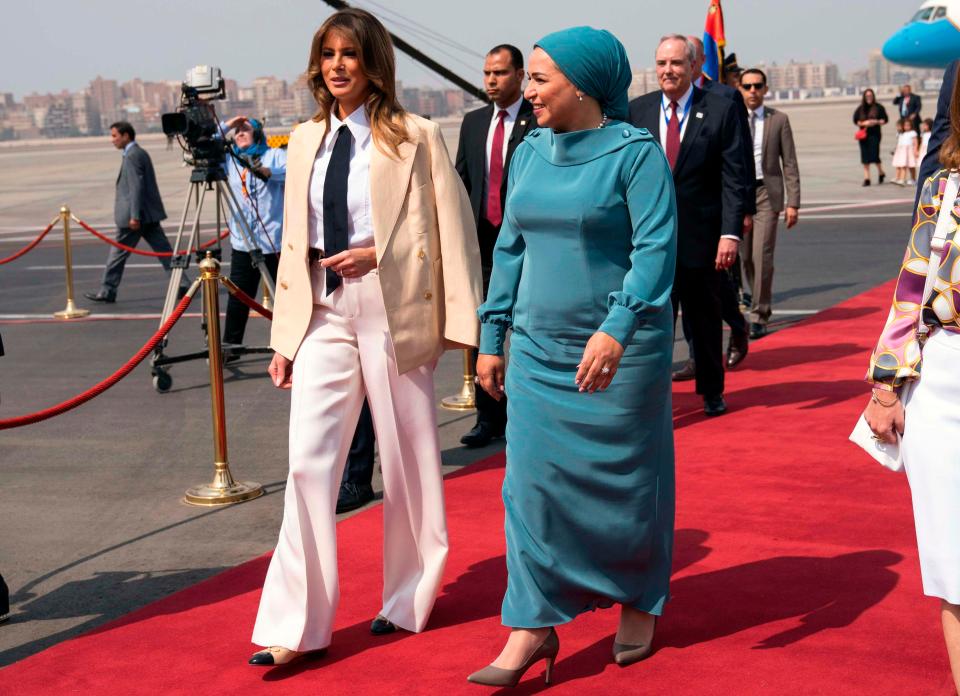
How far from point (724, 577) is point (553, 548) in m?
1.24

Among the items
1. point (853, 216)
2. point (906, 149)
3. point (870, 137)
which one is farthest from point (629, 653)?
point (870, 137)

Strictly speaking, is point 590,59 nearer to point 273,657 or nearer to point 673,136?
point 273,657

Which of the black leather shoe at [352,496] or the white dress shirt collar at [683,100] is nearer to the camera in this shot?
the black leather shoe at [352,496]

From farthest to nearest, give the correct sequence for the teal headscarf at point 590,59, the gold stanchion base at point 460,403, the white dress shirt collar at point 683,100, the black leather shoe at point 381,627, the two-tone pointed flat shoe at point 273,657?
1. the gold stanchion base at point 460,403
2. the white dress shirt collar at point 683,100
3. the black leather shoe at point 381,627
4. the two-tone pointed flat shoe at point 273,657
5. the teal headscarf at point 590,59

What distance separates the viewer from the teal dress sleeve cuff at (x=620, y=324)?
3.71m

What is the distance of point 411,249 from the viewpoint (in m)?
4.39

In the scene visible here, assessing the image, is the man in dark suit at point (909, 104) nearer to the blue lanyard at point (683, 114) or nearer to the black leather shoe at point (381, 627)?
the blue lanyard at point (683, 114)

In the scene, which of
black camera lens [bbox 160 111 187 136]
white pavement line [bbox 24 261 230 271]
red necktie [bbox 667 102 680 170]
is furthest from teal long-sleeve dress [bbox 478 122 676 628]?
white pavement line [bbox 24 261 230 271]

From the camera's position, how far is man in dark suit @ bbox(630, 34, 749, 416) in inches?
302

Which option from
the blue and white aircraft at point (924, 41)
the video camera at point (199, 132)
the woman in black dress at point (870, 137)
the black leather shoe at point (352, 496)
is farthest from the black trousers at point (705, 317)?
the blue and white aircraft at point (924, 41)

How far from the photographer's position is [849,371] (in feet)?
29.8

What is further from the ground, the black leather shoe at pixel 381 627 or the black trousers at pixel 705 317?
the black trousers at pixel 705 317

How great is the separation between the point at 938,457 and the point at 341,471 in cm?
187

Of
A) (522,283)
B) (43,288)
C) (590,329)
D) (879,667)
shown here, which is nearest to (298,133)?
(522,283)
